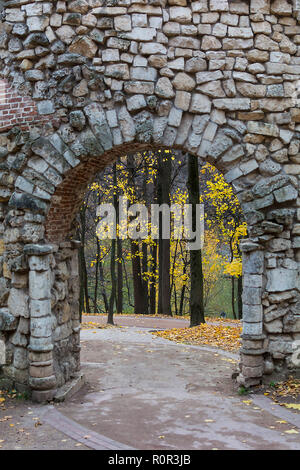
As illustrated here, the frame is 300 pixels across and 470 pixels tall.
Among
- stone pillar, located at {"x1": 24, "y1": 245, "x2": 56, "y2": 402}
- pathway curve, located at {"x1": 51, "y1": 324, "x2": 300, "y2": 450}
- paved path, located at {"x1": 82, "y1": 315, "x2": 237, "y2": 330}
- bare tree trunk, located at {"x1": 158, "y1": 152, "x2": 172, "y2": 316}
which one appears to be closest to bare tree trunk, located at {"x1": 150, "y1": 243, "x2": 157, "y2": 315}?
bare tree trunk, located at {"x1": 158, "y1": 152, "x2": 172, "y2": 316}

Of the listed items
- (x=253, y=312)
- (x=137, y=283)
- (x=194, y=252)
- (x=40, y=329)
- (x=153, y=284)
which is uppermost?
(x=194, y=252)

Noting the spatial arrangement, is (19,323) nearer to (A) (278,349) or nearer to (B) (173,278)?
(A) (278,349)

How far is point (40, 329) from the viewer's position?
6.49 m

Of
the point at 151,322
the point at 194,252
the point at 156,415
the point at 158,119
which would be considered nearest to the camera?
the point at 156,415

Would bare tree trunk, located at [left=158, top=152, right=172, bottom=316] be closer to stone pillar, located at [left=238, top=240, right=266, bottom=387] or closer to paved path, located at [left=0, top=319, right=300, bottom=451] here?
paved path, located at [left=0, top=319, right=300, bottom=451]

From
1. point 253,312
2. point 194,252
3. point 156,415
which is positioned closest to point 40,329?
point 156,415

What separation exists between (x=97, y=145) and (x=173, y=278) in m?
15.1

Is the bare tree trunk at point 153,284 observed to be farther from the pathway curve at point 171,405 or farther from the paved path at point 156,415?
the paved path at point 156,415

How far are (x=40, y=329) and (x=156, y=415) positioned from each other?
1.92m

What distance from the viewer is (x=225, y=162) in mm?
6742

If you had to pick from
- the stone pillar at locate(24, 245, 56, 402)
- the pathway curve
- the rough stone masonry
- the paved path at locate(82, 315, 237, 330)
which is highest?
the rough stone masonry

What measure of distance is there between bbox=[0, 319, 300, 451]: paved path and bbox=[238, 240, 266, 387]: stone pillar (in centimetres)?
45

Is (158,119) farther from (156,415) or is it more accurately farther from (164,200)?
(164,200)

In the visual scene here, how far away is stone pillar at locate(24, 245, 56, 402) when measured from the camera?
6465mm
